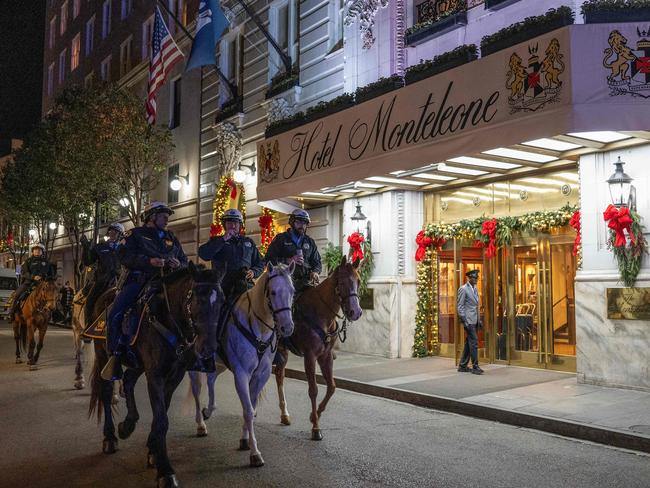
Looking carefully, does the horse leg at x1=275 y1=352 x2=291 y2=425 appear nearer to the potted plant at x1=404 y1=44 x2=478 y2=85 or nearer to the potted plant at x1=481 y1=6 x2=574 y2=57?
the potted plant at x1=481 y1=6 x2=574 y2=57

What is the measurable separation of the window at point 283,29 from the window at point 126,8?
15.9 metres

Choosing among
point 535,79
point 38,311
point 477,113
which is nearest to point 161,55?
point 38,311

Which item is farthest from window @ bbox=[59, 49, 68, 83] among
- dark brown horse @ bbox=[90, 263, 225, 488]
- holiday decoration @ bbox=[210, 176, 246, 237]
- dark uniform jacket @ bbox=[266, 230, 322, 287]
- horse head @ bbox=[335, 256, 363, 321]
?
dark brown horse @ bbox=[90, 263, 225, 488]

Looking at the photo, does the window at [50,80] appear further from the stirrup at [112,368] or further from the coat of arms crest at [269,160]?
the stirrup at [112,368]

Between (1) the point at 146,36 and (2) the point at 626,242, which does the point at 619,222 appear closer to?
(2) the point at 626,242

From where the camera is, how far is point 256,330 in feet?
23.1

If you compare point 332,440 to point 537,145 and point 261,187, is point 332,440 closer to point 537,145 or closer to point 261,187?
point 537,145

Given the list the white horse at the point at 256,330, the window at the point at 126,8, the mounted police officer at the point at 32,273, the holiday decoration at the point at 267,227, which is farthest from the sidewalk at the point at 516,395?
the window at the point at 126,8

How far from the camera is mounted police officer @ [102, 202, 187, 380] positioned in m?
A: 6.72

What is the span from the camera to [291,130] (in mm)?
16484

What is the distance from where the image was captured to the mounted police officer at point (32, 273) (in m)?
15.3

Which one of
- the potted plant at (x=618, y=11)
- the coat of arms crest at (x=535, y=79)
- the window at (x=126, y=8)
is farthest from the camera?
the window at (x=126, y=8)

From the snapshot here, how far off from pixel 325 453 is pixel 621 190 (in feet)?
23.2

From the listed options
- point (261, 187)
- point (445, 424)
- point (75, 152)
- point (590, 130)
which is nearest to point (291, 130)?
point (261, 187)
